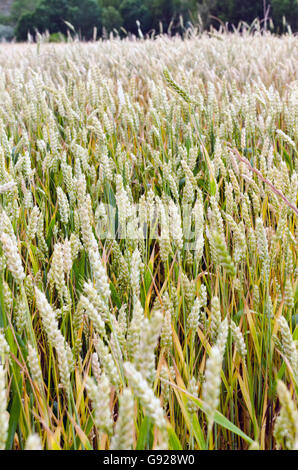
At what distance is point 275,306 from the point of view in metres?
0.74

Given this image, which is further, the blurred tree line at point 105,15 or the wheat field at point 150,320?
the blurred tree line at point 105,15

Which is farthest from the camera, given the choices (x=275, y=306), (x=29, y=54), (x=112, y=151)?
(x=29, y=54)

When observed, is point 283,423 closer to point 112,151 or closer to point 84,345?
point 84,345

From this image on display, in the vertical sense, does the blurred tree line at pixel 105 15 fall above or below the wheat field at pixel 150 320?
above

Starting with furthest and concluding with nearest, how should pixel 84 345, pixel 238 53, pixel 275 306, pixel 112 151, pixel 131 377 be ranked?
pixel 238 53, pixel 112 151, pixel 84 345, pixel 275 306, pixel 131 377

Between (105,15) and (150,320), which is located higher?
(105,15)

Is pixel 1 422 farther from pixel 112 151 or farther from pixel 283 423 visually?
pixel 112 151

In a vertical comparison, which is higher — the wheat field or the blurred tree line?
the blurred tree line

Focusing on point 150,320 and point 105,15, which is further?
point 105,15

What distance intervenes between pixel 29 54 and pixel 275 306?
3.77m

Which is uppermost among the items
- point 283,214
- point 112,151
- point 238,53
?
point 238,53
